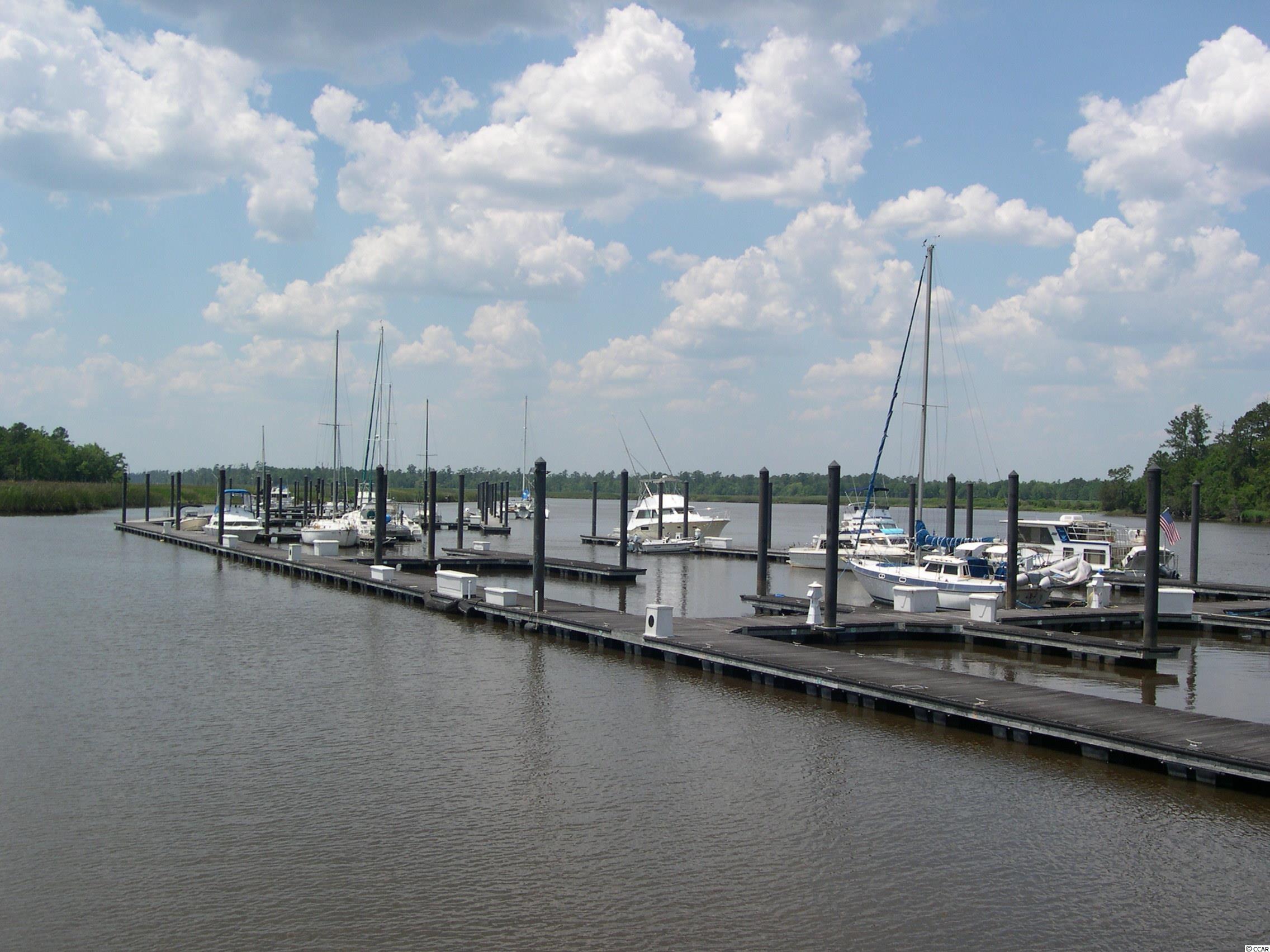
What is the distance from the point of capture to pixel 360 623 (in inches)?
1179

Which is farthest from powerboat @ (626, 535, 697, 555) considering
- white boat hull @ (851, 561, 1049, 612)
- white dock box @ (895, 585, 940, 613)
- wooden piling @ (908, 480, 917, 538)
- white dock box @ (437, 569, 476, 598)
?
white dock box @ (895, 585, 940, 613)

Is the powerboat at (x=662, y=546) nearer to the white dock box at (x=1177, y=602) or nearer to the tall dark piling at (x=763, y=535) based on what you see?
the tall dark piling at (x=763, y=535)

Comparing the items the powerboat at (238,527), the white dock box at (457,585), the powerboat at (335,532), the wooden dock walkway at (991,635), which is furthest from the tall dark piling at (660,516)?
the wooden dock walkway at (991,635)

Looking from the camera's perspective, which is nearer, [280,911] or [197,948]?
[197,948]

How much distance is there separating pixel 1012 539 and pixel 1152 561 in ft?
22.7

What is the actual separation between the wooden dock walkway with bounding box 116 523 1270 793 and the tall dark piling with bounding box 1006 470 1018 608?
3976 mm

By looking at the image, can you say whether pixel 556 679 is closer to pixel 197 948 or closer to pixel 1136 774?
pixel 1136 774

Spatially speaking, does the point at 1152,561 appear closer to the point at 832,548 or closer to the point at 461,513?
the point at 832,548

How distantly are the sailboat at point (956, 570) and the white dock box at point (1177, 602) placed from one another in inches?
147

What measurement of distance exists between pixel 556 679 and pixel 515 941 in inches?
476

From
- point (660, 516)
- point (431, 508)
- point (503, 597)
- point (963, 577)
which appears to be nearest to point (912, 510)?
point (660, 516)

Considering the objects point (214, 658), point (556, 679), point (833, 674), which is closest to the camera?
point (833, 674)

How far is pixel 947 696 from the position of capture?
57.6 feet

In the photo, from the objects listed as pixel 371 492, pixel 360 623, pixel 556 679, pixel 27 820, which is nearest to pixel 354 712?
pixel 556 679
